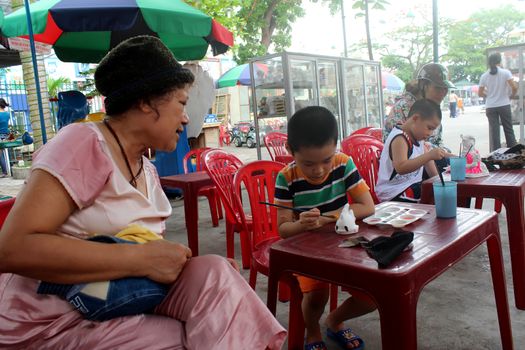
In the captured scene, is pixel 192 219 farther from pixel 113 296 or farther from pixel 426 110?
pixel 113 296

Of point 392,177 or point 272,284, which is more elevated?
point 392,177

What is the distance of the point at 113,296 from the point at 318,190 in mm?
1292

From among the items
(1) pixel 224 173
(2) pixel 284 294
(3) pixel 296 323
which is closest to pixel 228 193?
(1) pixel 224 173

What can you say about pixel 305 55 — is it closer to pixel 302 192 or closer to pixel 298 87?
pixel 298 87

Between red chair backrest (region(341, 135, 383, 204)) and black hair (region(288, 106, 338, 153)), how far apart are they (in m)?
1.83

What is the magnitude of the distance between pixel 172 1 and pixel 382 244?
4.39m

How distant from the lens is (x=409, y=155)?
9.91ft

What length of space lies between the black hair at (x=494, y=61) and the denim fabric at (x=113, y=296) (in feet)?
28.2

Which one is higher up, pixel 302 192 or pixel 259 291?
pixel 302 192

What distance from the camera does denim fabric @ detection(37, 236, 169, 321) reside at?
104 cm

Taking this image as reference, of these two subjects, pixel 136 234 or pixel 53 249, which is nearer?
pixel 53 249

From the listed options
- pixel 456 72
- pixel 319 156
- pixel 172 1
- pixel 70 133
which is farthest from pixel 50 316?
pixel 456 72

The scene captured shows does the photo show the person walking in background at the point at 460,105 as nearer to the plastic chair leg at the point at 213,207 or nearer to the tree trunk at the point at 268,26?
the tree trunk at the point at 268,26

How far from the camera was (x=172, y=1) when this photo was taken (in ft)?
16.4
